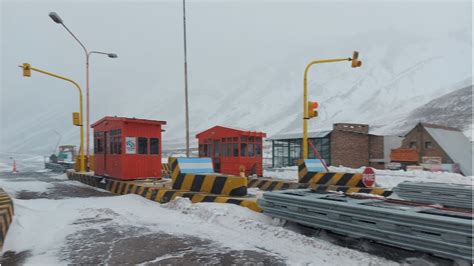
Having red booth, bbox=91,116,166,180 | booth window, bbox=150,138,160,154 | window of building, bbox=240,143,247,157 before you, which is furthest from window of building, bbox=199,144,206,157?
booth window, bbox=150,138,160,154

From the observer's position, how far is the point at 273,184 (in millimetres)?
14125

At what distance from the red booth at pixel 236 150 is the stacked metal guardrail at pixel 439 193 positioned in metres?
9.24

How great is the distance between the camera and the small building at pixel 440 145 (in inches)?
1253

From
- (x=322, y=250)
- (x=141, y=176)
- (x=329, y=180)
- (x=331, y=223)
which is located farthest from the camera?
(x=141, y=176)

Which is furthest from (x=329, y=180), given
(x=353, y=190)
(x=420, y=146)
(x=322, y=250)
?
(x=420, y=146)

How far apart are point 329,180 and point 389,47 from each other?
529 feet

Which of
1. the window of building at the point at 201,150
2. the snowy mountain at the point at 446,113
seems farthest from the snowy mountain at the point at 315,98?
the window of building at the point at 201,150

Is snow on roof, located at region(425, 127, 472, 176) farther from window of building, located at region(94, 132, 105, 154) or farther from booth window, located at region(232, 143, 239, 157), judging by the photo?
window of building, located at region(94, 132, 105, 154)

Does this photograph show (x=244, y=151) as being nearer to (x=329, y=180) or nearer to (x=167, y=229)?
(x=329, y=180)

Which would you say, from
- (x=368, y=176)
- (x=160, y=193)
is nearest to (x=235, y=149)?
(x=368, y=176)

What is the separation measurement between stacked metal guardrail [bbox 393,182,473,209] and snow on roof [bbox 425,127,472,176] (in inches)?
1021

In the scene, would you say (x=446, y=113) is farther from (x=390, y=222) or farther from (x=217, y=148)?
(x=390, y=222)

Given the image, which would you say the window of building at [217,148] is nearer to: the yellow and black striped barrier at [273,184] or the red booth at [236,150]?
the red booth at [236,150]

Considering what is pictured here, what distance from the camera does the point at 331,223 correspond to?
5547 mm
